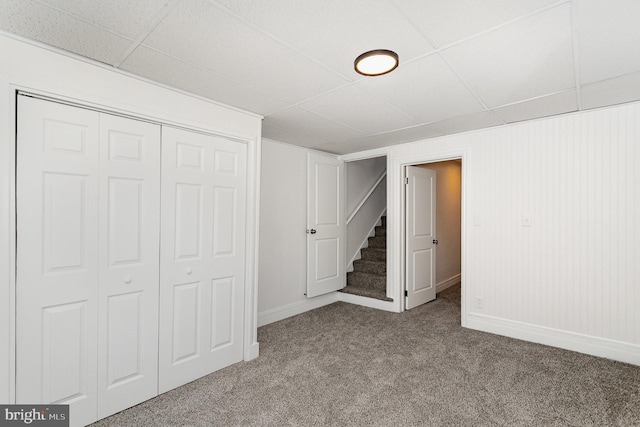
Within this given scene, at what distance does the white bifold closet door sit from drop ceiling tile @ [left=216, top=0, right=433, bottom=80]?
1233 millimetres

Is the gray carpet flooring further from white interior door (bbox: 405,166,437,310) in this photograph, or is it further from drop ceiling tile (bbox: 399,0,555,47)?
drop ceiling tile (bbox: 399,0,555,47)

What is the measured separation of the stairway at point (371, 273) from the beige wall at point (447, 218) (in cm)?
99

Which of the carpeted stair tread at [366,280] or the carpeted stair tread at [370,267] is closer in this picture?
the carpeted stair tread at [366,280]

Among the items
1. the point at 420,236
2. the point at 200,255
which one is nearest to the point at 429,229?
the point at 420,236

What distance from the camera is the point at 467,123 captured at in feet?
10.4

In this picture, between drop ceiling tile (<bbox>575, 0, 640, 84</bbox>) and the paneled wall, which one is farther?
the paneled wall

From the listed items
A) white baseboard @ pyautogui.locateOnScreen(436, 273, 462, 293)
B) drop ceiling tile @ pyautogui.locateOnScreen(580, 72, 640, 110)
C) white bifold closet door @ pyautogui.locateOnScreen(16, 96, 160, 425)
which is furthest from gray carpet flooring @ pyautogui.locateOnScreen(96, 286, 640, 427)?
drop ceiling tile @ pyautogui.locateOnScreen(580, 72, 640, 110)

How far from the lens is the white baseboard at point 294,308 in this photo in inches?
144

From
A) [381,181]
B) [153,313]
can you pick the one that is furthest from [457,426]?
[381,181]

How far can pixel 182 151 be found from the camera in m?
2.36

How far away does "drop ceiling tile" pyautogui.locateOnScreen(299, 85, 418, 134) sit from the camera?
243 centimetres

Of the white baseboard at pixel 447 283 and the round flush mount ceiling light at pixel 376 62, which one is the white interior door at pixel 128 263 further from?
the white baseboard at pixel 447 283

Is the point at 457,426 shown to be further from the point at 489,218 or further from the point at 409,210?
the point at 409,210

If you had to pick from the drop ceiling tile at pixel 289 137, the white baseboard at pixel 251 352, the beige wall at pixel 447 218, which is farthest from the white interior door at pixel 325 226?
the beige wall at pixel 447 218
